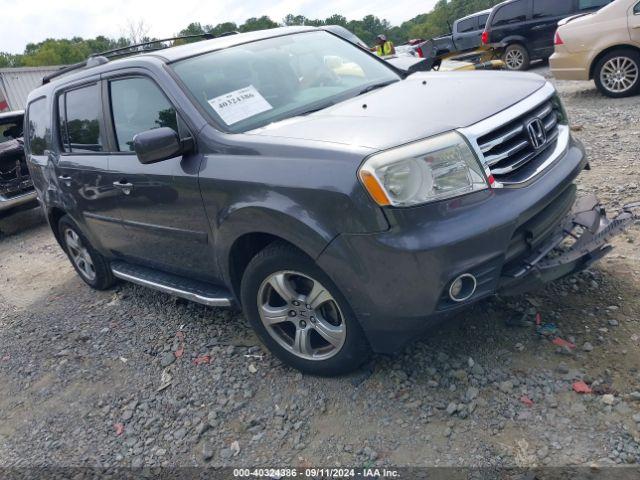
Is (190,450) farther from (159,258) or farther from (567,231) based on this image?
(567,231)

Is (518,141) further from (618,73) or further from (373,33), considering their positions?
(373,33)

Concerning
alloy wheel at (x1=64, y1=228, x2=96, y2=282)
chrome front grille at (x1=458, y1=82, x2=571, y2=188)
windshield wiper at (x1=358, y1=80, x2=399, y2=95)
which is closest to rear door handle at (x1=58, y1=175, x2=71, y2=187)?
alloy wheel at (x1=64, y1=228, x2=96, y2=282)

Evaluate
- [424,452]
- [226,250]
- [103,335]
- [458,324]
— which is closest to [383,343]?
[424,452]

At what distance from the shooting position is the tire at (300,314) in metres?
2.76

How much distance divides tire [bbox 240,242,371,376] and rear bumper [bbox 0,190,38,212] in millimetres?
5902

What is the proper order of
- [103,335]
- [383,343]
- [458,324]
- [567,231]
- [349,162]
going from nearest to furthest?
[349,162]
[383,343]
[567,231]
[458,324]
[103,335]

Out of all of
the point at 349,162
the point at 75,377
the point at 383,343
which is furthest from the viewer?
the point at 75,377

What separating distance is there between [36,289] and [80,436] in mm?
2993

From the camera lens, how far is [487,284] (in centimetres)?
249

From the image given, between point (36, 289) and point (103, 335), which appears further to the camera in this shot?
point (36, 289)

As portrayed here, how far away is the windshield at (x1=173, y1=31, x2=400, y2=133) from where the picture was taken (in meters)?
3.19

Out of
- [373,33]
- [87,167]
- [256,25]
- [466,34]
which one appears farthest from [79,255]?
[373,33]

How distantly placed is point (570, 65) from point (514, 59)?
5643 millimetres

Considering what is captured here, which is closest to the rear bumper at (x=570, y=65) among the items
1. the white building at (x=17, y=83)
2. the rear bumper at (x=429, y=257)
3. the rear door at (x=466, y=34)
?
the rear bumper at (x=429, y=257)
